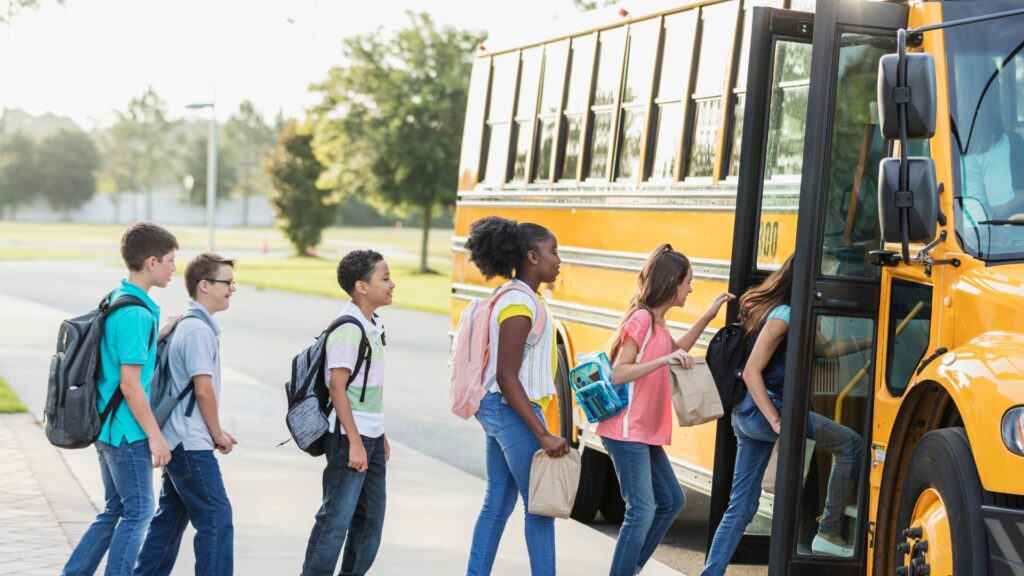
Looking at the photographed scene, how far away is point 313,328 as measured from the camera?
2334cm

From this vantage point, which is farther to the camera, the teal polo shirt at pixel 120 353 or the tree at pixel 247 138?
the tree at pixel 247 138

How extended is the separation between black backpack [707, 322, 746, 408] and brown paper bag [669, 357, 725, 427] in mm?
75

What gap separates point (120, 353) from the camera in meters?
5.61

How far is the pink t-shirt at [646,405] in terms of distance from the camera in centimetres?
644

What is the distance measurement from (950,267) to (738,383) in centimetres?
135

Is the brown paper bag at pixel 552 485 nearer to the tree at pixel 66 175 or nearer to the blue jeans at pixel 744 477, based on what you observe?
the blue jeans at pixel 744 477

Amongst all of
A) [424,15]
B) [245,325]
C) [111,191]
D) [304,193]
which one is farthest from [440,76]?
[111,191]

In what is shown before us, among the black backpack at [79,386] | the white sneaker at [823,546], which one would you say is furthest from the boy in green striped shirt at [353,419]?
the white sneaker at [823,546]

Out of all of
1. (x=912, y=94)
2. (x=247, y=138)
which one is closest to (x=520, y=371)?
(x=912, y=94)

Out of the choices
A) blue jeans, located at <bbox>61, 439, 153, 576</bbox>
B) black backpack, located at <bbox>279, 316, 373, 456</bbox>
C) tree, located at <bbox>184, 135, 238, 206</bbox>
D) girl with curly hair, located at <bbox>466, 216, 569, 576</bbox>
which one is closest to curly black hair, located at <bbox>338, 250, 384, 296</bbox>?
black backpack, located at <bbox>279, 316, 373, 456</bbox>

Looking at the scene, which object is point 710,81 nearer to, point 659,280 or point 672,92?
point 672,92

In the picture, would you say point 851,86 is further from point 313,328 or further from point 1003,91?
point 313,328

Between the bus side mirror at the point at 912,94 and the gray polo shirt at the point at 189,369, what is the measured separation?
8.28 feet

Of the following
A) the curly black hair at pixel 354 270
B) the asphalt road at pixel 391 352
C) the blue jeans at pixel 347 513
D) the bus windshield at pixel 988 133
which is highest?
the bus windshield at pixel 988 133
